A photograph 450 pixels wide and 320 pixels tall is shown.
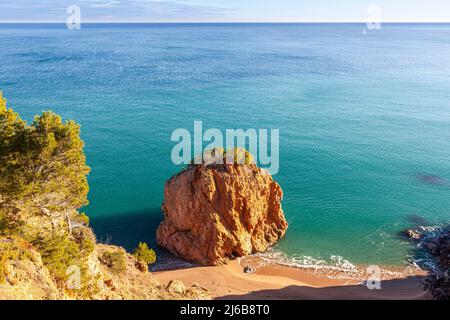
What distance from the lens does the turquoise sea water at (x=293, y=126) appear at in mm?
43062

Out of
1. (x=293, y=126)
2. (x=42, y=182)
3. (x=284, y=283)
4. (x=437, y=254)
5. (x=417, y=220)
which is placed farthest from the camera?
(x=293, y=126)

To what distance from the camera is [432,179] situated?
2121 inches

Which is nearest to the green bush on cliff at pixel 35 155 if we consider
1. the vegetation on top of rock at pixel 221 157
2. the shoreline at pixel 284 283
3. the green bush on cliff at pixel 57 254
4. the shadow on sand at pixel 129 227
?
the green bush on cliff at pixel 57 254

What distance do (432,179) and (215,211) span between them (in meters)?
37.9

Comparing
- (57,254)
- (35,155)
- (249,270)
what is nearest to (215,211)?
(249,270)

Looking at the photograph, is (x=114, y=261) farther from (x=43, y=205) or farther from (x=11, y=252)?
(x=11, y=252)

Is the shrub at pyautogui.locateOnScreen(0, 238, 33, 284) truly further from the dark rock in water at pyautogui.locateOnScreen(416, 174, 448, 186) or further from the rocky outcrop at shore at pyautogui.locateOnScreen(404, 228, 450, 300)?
the dark rock in water at pyautogui.locateOnScreen(416, 174, 448, 186)

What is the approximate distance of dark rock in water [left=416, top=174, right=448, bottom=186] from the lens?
52.7m

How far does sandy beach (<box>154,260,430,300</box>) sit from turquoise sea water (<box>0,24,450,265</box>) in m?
3.18

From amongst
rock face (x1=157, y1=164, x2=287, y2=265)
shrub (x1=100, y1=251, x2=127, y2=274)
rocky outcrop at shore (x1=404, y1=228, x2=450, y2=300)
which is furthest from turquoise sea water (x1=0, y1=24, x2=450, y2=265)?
shrub (x1=100, y1=251, x2=127, y2=274)

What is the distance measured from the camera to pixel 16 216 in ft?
61.6

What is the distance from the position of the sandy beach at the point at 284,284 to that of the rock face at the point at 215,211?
197 cm

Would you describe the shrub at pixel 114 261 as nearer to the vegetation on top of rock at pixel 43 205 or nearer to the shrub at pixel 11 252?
the vegetation on top of rock at pixel 43 205
